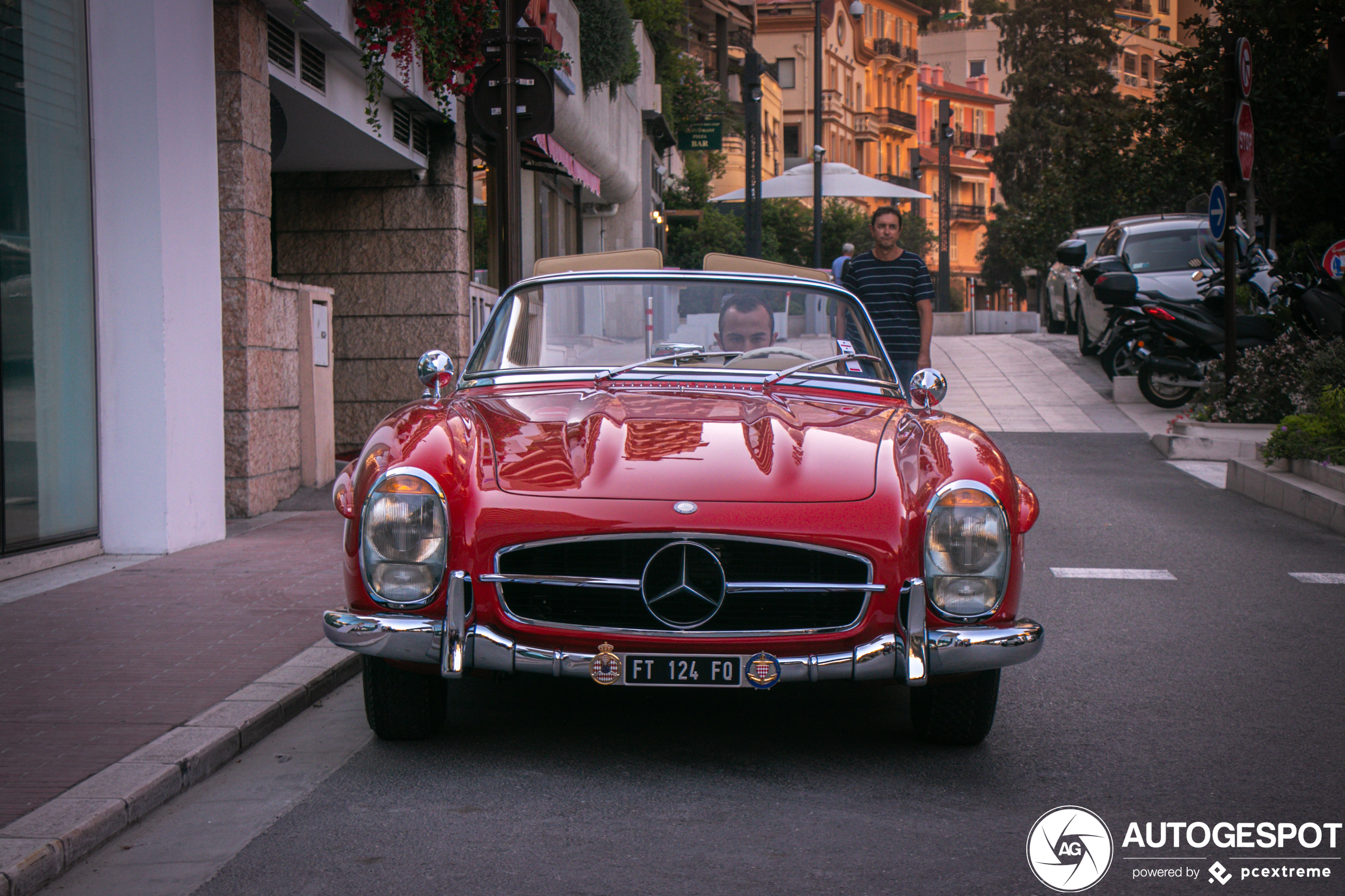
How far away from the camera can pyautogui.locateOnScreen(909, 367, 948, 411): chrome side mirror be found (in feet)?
16.8

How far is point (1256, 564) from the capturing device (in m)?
7.95

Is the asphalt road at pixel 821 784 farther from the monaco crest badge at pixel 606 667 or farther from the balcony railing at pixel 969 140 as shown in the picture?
the balcony railing at pixel 969 140

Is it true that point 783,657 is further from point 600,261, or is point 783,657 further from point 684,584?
point 600,261

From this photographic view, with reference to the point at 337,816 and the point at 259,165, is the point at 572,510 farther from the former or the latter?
the point at 259,165

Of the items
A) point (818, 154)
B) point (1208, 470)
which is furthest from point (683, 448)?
point (818, 154)

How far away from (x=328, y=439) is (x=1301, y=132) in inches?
559

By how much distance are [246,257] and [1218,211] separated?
9.61m

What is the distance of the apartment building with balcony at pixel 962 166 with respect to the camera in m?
85.5

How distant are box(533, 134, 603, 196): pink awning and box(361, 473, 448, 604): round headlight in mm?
12252

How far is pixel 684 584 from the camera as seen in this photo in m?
3.84

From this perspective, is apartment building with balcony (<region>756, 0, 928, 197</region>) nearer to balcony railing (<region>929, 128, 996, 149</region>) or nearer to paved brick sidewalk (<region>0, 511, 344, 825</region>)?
balcony railing (<region>929, 128, 996, 149</region>)

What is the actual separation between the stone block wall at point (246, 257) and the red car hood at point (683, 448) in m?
4.67

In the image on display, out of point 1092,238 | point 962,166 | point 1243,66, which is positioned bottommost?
point 1092,238

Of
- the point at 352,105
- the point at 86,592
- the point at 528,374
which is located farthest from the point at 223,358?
the point at 528,374
